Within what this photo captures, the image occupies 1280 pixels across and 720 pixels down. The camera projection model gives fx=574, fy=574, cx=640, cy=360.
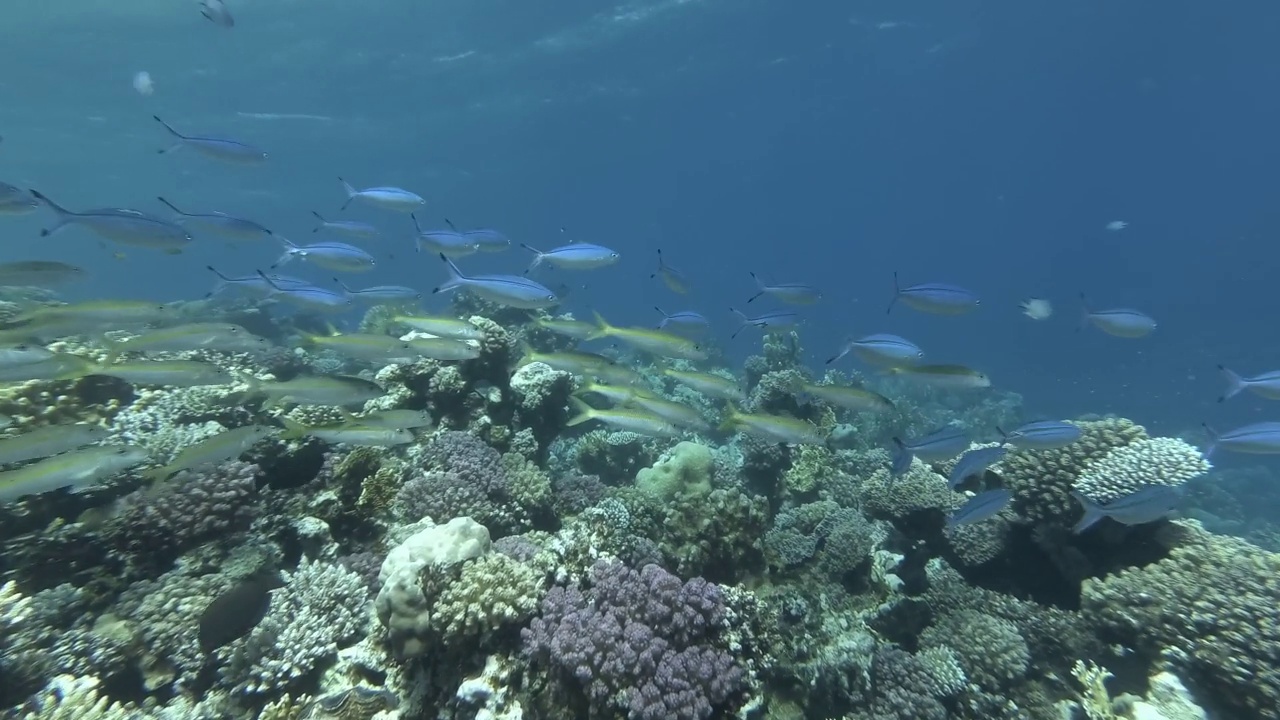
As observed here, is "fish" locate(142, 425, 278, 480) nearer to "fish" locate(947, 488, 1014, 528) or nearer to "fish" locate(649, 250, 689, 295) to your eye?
"fish" locate(947, 488, 1014, 528)

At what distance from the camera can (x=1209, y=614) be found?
15.1ft

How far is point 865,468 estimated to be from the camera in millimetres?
10062

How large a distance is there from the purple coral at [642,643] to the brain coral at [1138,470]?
4.33 meters

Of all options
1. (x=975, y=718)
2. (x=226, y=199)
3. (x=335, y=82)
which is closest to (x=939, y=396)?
(x=975, y=718)

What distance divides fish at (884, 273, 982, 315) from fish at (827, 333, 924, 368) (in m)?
0.61

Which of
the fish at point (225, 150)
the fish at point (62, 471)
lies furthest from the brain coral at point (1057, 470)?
the fish at point (225, 150)

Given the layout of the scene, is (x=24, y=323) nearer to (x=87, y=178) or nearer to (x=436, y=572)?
(x=436, y=572)

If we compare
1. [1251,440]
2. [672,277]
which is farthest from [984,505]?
[672,277]

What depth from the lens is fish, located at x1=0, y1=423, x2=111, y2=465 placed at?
4.22 meters

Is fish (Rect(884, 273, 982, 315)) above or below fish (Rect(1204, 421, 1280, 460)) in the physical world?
above

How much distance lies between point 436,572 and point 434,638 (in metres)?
0.43

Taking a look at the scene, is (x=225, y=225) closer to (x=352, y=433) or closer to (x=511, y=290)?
(x=511, y=290)

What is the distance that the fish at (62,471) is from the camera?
158 inches

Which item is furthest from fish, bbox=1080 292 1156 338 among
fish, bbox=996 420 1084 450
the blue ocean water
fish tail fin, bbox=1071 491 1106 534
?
the blue ocean water
